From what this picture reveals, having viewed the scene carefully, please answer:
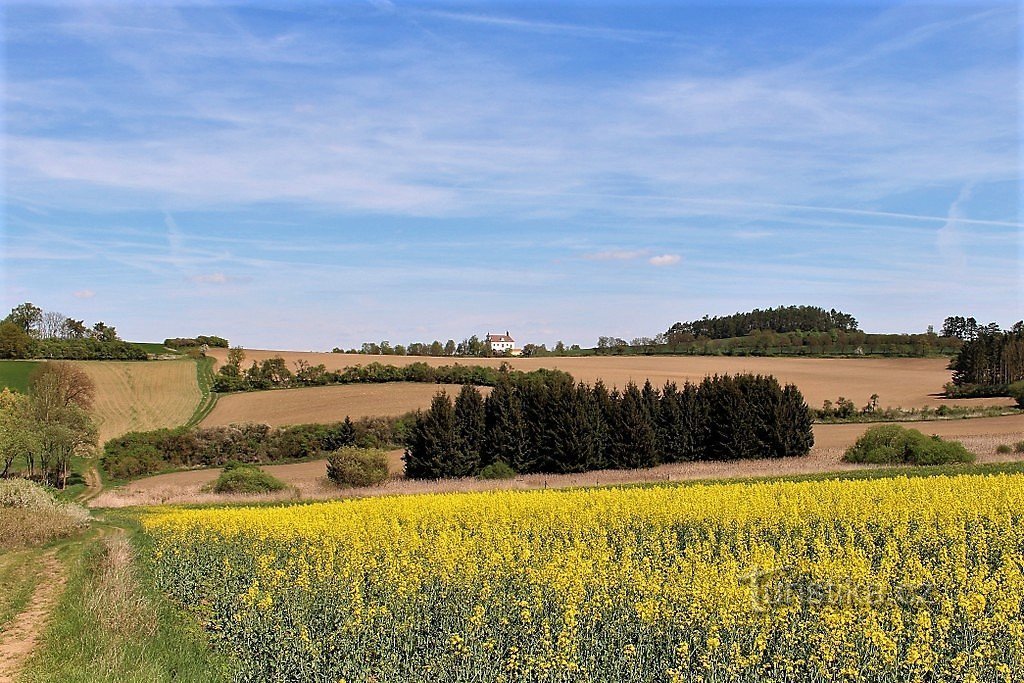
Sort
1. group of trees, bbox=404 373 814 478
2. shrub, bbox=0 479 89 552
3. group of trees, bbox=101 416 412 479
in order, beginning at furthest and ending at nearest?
group of trees, bbox=101 416 412 479, group of trees, bbox=404 373 814 478, shrub, bbox=0 479 89 552

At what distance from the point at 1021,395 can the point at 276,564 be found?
59.7 m

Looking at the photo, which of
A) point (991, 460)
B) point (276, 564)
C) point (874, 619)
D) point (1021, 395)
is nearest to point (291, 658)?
point (276, 564)

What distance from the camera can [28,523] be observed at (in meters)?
23.7

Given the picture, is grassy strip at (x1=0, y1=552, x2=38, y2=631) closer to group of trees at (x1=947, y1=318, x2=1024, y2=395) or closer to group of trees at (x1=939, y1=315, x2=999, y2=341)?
group of trees at (x1=947, y1=318, x2=1024, y2=395)

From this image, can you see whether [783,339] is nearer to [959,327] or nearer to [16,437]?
[959,327]

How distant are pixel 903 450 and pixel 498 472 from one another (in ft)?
55.9

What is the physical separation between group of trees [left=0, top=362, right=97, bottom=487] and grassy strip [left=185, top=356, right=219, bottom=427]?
8419 mm

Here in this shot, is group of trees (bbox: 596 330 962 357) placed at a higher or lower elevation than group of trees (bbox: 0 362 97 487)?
higher

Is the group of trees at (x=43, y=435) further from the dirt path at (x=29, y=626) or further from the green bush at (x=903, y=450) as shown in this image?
the green bush at (x=903, y=450)

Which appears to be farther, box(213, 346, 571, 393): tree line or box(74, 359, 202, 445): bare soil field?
box(213, 346, 571, 393): tree line

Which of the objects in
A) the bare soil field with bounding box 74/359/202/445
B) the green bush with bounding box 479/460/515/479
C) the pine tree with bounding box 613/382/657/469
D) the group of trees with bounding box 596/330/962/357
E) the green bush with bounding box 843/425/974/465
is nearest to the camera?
the green bush with bounding box 843/425/974/465

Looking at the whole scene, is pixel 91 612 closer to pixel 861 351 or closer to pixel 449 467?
pixel 449 467

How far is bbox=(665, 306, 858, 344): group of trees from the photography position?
4363 inches

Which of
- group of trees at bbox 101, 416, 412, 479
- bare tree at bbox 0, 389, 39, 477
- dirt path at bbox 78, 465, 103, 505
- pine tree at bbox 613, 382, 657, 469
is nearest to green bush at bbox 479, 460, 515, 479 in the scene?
pine tree at bbox 613, 382, 657, 469
